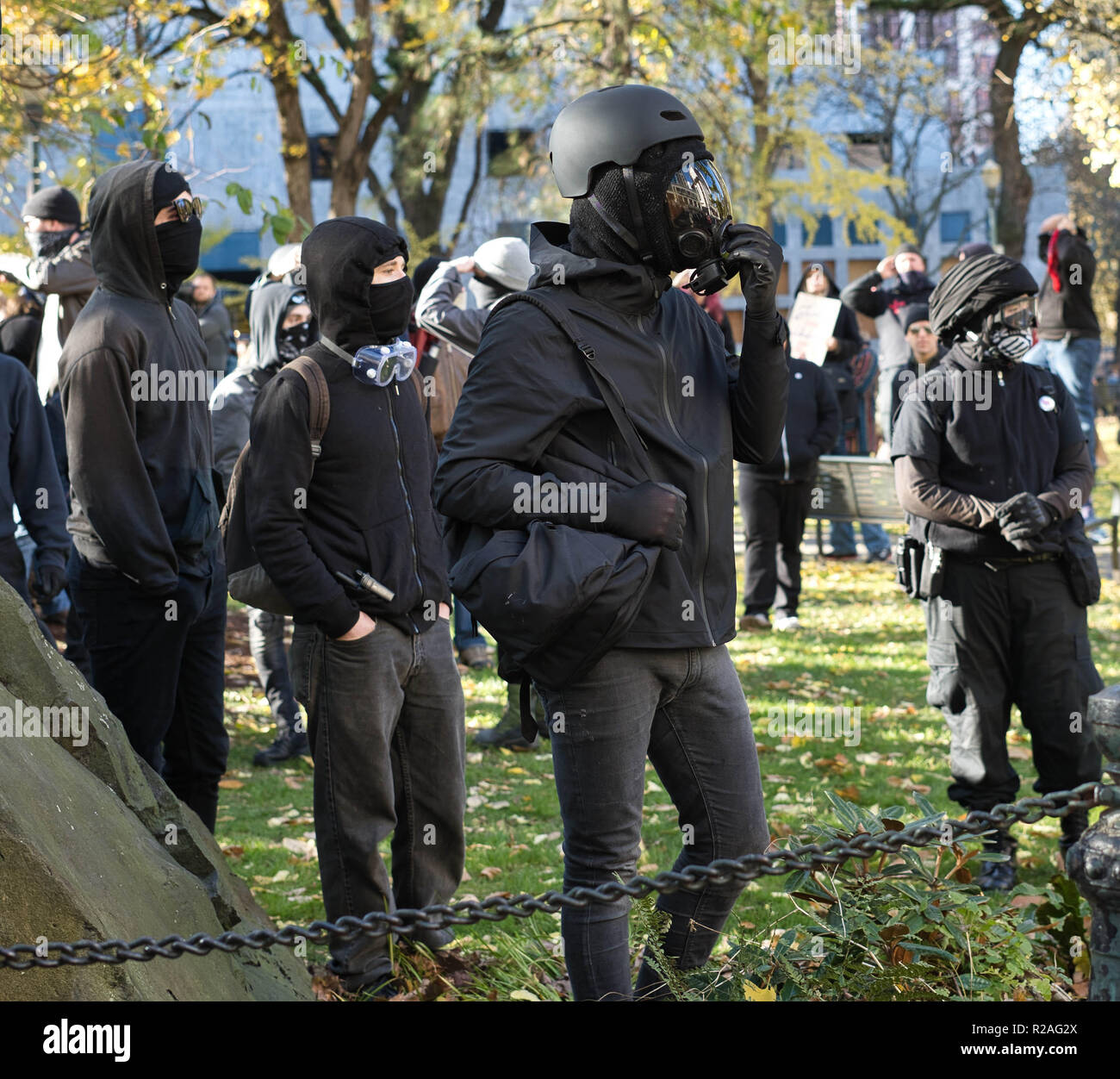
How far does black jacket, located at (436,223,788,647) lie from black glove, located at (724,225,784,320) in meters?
0.09

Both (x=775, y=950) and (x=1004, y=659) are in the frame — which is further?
(x=1004, y=659)

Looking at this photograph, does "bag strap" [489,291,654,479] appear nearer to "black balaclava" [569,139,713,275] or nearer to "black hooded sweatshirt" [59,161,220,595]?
"black balaclava" [569,139,713,275]

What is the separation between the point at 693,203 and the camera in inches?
132

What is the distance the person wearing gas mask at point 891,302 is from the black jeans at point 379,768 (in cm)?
822

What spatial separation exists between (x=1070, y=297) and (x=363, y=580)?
10262 mm

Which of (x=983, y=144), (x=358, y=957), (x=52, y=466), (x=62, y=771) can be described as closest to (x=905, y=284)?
(x=52, y=466)

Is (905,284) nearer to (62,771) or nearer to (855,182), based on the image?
(62,771)

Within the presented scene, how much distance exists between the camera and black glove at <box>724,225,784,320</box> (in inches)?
128

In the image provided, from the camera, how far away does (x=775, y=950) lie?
3.60m

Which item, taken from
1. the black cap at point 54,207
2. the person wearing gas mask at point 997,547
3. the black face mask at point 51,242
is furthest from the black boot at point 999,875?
the black cap at point 54,207

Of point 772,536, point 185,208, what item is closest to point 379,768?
point 185,208

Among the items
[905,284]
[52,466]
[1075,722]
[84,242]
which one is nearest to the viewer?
[1075,722]

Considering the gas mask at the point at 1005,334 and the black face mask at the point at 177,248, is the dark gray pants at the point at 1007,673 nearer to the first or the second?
the gas mask at the point at 1005,334
